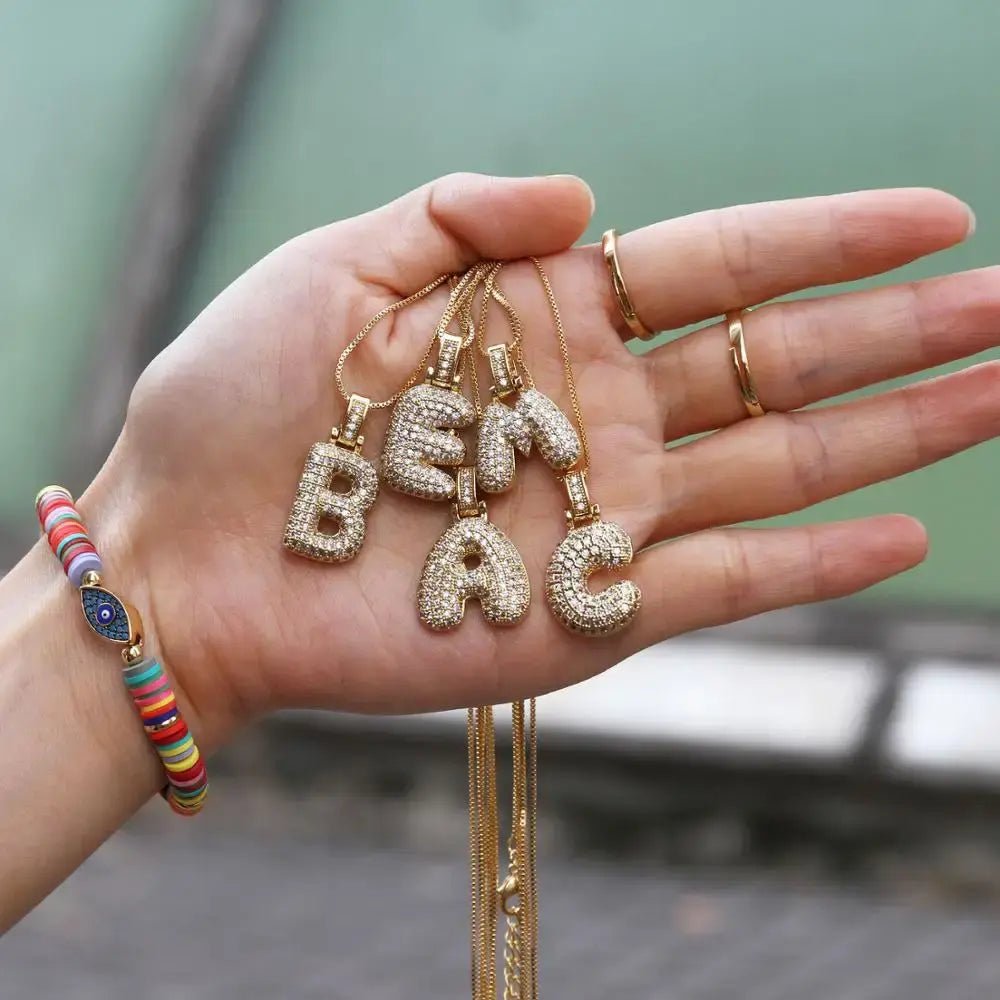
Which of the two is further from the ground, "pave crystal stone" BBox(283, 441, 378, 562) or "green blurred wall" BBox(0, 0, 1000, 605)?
"green blurred wall" BBox(0, 0, 1000, 605)

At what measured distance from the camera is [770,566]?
1.13 m

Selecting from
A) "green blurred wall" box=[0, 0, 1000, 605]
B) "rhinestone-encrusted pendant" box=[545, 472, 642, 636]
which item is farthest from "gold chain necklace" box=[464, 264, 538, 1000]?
"green blurred wall" box=[0, 0, 1000, 605]

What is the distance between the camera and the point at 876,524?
1134 millimetres

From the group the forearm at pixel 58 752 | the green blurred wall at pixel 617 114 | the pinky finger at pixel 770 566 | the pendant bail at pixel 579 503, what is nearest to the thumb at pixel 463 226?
the pendant bail at pixel 579 503

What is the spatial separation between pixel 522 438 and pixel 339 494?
190mm

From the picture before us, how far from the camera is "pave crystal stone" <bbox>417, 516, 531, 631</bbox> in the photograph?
1.13 m

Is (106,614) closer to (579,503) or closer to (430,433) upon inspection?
(430,433)

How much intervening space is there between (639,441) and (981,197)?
112cm

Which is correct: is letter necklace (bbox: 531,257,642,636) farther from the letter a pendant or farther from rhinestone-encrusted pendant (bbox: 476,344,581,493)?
the letter a pendant

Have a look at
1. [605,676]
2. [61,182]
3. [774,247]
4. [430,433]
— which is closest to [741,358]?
[774,247]

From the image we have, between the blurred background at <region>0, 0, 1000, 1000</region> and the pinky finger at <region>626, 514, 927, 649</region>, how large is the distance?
0.79m

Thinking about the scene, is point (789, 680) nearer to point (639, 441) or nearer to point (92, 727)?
point (639, 441)

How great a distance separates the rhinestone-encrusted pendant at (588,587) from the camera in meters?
1.12

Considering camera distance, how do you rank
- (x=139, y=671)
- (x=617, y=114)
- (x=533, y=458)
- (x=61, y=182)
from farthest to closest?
(x=61, y=182)
(x=617, y=114)
(x=533, y=458)
(x=139, y=671)
